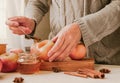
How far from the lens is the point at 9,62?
0.99 meters

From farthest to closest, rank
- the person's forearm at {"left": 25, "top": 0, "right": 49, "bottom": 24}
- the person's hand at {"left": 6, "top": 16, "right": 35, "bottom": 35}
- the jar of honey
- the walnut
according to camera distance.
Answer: the person's forearm at {"left": 25, "top": 0, "right": 49, "bottom": 24}, the person's hand at {"left": 6, "top": 16, "right": 35, "bottom": 35}, the jar of honey, the walnut

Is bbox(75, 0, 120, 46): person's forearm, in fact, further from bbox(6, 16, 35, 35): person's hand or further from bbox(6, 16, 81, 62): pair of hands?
bbox(6, 16, 35, 35): person's hand

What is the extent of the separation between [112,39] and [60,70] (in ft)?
1.21

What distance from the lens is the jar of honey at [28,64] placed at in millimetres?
973

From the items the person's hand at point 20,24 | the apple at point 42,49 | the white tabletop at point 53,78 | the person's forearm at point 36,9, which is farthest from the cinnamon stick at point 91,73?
the person's forearm at point 36,9

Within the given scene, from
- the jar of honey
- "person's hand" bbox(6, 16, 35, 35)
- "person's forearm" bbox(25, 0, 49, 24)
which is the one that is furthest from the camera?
"person's forearm" bbox(25, 0, 49, 24)

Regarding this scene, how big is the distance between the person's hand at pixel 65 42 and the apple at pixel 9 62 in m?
0.13

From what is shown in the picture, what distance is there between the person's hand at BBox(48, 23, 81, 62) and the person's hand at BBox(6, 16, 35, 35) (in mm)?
218

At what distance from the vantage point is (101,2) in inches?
48.3

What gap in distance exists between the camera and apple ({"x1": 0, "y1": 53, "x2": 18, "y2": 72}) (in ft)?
3.22

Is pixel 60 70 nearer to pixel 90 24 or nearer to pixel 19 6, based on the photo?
pixel 90 24

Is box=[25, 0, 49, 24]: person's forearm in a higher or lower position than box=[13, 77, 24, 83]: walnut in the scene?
higher

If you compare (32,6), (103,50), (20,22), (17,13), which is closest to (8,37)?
(17,13)

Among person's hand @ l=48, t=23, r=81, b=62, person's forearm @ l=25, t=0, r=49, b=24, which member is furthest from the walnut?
person's forearm @ l=25, t=0, r=49, b=24
